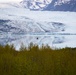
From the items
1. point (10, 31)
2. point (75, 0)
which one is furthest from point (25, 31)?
point (75, 0)

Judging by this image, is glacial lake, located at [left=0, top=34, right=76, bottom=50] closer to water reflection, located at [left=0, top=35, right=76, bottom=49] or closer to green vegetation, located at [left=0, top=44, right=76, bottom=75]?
water reflection, located at [left=0, top=35, right=76, bottom=49]

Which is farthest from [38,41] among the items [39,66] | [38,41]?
[39,66]

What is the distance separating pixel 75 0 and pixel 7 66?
111m

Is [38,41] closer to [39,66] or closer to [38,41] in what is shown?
[38,41]

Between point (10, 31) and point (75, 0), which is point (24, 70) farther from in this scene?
point (75, 0)

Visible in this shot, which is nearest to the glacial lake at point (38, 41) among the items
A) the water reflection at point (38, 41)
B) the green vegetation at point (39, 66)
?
the water reflection at point (38, 41)

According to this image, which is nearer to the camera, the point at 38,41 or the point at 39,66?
the point at 39,66

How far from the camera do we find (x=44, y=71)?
5.82 meters

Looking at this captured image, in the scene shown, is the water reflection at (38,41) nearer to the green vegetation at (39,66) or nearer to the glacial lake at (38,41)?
the glacial lake at (38,41)

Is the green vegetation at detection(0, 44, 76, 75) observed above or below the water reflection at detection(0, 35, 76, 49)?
above

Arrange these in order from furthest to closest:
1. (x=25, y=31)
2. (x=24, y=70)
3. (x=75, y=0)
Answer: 1. (x=75, y=0)
2. (x=25, y=31)
3. (x=24, y=70)

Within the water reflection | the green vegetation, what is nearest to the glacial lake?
the water reflection

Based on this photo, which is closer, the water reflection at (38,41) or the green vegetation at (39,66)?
the green vegetation at (39,66)

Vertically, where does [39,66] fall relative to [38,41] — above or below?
above
